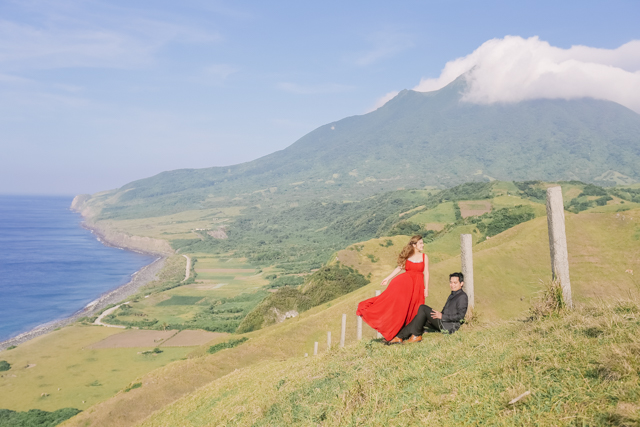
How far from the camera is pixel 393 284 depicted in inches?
369

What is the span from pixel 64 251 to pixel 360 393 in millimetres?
173858

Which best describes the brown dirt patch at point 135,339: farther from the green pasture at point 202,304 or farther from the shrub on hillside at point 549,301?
the shrub on hillside at point 549,301

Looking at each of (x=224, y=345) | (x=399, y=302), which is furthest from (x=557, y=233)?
(x=224, y=345)

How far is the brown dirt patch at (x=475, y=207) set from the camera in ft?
282

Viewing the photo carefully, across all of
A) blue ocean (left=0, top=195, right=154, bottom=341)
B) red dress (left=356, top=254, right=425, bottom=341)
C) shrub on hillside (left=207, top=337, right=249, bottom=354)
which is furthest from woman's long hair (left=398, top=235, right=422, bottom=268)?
blue ocean (left=0, top=195, right=154, bottom=341)

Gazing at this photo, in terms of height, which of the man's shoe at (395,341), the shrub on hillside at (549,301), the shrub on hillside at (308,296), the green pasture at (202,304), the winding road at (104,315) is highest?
the shrub on hillside at (549,301)

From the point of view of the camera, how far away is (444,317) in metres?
9.55

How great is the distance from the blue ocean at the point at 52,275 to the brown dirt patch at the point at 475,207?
85058mm

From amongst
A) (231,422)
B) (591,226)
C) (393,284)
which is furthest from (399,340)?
(591,226)

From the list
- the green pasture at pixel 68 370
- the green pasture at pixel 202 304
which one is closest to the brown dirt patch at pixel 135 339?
the green pasture at pixel 68 370

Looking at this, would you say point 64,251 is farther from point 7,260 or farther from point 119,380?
point 119,380

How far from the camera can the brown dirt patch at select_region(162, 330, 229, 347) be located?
190 ft

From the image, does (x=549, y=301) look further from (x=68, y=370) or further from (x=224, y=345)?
(x=68, y=370)

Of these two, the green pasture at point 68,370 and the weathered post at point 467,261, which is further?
the green pasture at point 68,370
